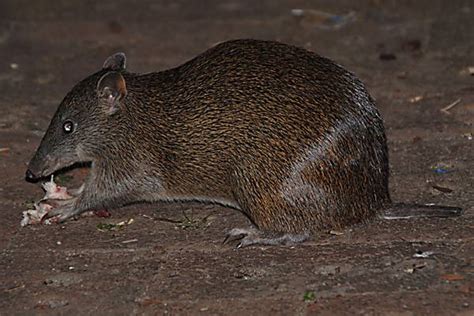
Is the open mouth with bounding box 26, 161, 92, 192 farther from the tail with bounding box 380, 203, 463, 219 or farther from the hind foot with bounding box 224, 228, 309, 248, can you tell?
the tail with bounding box 380, 203, 463, 219

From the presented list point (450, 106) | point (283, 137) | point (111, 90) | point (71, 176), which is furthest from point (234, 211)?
point (450, 106)

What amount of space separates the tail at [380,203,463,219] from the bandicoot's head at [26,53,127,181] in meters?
2.01

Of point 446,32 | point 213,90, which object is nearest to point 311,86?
point 213,90

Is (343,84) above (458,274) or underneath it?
above

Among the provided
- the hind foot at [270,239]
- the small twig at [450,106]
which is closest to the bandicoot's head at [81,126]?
the hind foot at [270,239]

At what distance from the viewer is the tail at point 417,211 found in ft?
22.6

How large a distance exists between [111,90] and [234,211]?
122 cm

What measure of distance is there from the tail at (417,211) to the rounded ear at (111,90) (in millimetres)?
1988

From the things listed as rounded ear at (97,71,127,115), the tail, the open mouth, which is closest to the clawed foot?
the open mouth

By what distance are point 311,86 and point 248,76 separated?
447mm

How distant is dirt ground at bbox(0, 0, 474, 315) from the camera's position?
622cm

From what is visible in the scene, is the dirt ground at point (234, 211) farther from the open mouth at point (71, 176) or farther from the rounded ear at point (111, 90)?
the rounded ear at point (111, 90)

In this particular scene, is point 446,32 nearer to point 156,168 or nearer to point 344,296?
point 156,168

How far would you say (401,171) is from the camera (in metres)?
7.78
